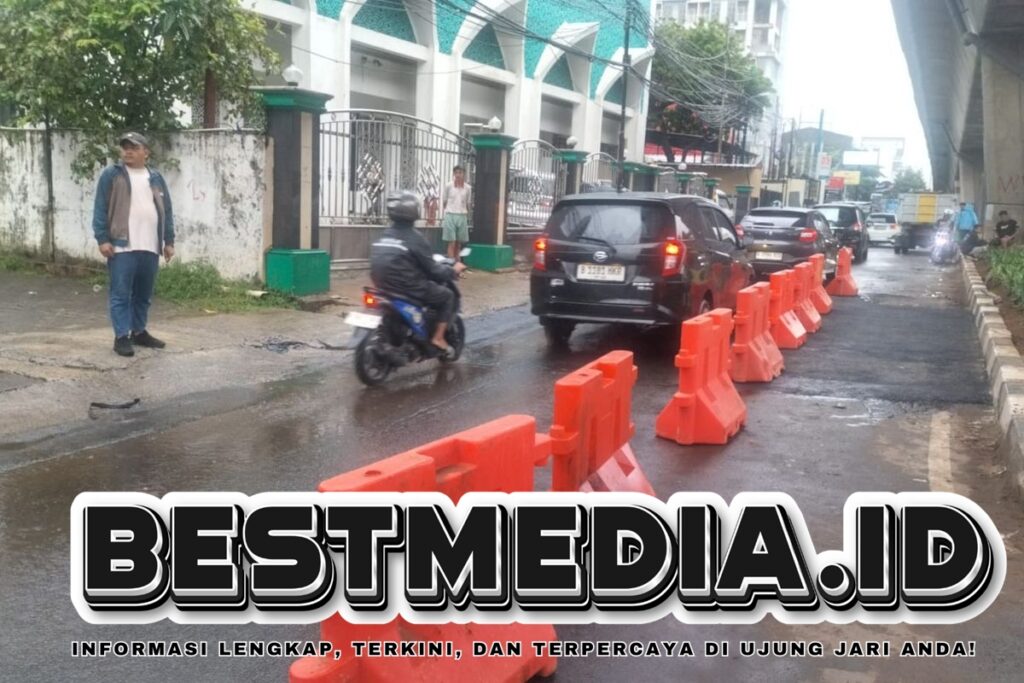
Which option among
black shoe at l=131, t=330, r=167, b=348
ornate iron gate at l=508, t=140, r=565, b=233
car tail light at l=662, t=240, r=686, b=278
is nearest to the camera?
black shoe at l=131, t=330, r=167, b=348

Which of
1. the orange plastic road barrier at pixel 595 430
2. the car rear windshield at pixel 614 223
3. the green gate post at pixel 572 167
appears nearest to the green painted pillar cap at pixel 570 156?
the green gate post at pixel 572 167

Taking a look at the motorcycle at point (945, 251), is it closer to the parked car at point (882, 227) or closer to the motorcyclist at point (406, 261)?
the parked car at point (882, 227)

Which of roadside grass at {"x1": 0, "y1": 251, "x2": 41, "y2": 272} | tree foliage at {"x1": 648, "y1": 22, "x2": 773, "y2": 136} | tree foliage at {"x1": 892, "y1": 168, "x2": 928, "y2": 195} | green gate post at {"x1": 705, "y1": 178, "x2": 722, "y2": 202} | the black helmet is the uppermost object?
tree foliage at {"x1": 648, "y1": 22, "x2": 773, "y2": 136}

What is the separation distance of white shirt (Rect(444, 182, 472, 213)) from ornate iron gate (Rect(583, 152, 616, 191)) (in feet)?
17.8

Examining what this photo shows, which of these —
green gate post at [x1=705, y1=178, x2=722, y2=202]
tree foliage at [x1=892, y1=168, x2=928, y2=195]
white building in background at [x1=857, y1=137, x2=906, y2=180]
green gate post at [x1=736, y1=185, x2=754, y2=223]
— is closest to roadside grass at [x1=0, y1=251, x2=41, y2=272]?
green gate post at [x1=705, y1=178, x2=722, y2=202]

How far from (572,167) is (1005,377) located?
1342 cm

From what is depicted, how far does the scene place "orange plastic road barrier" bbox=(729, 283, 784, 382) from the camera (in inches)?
328

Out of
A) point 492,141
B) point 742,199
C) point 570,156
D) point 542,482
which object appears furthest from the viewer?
point 742,199

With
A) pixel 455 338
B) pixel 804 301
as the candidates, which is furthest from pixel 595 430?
pixel 804 301

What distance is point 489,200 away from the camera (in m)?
16.6

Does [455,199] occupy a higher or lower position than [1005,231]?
higher

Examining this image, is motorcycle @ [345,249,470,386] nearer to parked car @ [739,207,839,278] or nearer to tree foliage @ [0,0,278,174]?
tree foliage @ [0,0,278,174]

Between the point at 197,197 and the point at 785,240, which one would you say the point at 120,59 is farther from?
the point at 785,240

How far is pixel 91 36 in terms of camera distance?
1104 centimetres
